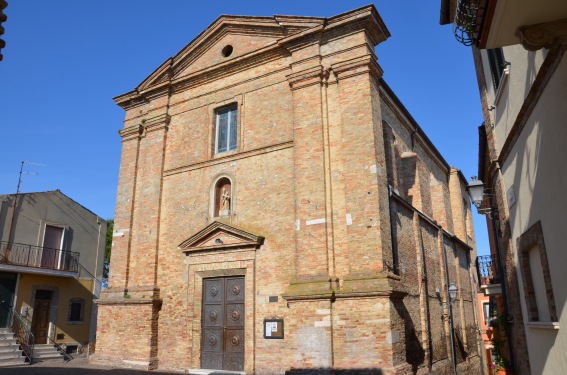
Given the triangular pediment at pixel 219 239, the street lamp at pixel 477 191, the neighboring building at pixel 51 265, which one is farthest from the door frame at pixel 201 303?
the neighboring building at pixel 51 265

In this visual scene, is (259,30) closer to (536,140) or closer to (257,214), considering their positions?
(257,214)

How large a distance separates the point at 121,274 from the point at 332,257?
24.1ft

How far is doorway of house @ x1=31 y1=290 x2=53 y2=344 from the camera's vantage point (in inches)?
750

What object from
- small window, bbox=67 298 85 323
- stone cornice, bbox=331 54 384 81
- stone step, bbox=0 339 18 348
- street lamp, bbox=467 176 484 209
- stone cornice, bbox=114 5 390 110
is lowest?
stone step, bbox=0 339 18 348

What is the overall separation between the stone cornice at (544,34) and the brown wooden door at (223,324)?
9.39 m

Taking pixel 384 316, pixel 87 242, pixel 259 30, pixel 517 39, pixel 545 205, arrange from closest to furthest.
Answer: pixel 517 39, pixel 545 205, pixel 384 316, pixel 259 30, pixel 87 242

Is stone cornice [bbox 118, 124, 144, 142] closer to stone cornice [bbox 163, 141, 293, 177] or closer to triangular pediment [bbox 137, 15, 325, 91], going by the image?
triangular pediment [bbox 137, 15, 325, 91]

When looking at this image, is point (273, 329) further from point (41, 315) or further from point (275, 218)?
point (41, 315)

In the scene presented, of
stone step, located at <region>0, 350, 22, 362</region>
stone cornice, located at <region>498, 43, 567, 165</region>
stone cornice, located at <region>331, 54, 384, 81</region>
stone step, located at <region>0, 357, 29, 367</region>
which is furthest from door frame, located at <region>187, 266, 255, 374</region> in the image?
stone step, located at <region>0, 350, 22, 362</region>

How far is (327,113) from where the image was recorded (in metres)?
12.0

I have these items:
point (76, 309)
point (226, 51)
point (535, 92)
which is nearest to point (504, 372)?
point (535, 92)

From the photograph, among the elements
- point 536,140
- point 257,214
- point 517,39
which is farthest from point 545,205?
point 257,214

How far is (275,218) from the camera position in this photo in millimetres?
12078

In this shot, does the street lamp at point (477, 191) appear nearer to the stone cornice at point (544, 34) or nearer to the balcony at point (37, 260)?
the stone cornice at point (544, 34)
